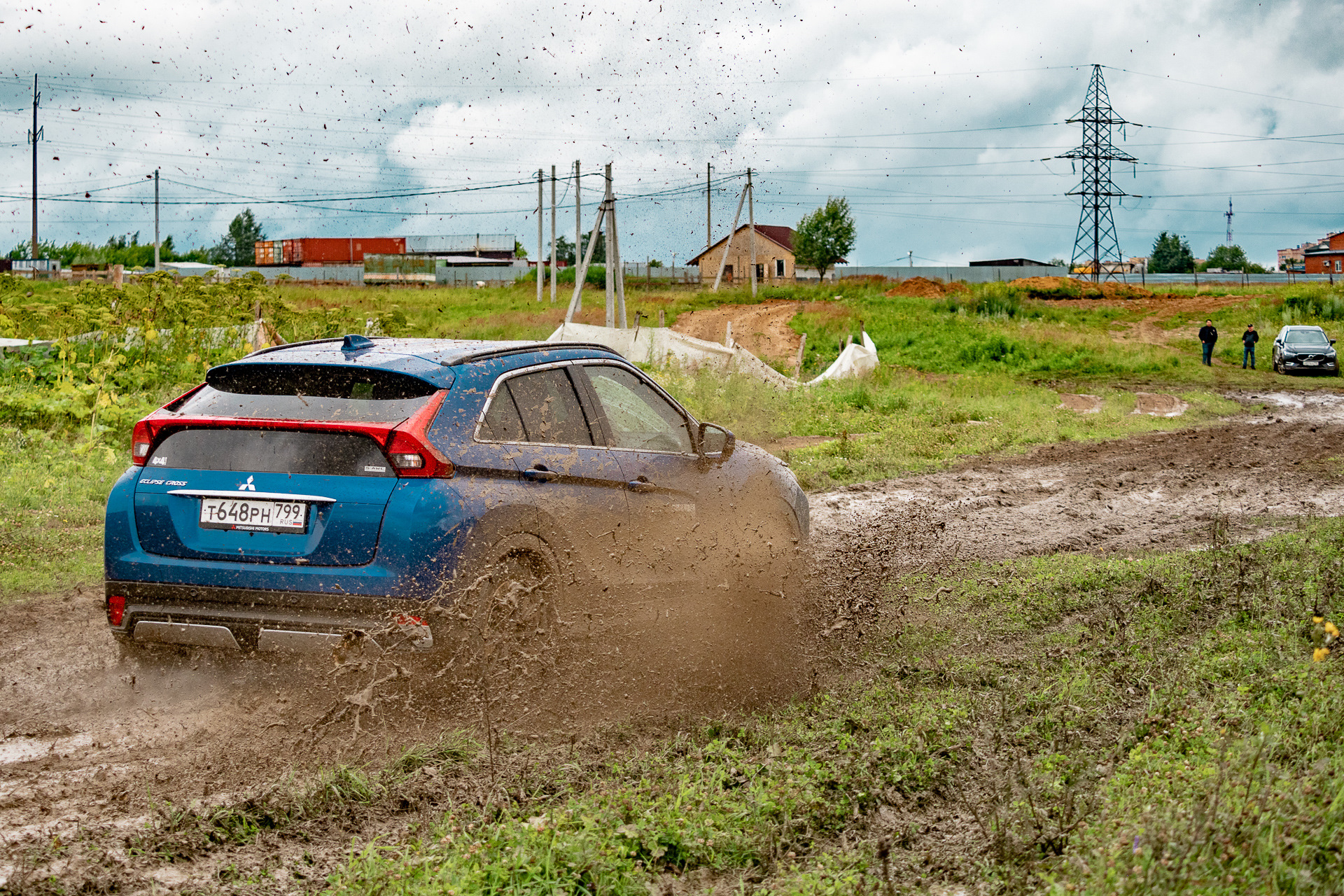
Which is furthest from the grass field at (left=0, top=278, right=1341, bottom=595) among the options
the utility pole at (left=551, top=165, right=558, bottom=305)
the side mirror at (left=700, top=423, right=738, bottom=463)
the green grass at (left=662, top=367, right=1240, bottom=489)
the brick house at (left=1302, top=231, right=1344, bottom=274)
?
the brick house at (left=1302, top=231, right=1344, bottom=274)

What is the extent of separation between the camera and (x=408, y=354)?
4895mm

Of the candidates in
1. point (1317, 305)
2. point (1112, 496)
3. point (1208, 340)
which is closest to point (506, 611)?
point (1112, 496)

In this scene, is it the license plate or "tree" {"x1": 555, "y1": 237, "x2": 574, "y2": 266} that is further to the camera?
"tree" {"x1": 555, "y1": 237, "x2": 574, "y2": 266}

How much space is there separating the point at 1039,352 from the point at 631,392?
2887cm

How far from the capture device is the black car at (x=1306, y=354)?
104ft

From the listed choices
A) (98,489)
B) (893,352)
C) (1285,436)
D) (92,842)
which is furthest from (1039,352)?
(92,842)

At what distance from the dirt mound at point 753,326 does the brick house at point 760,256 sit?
32876mm

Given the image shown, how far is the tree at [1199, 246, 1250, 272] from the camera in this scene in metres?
133

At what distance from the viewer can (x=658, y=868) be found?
3.23 meters

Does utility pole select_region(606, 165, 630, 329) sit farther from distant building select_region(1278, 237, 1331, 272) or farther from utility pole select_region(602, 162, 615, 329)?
distant building select_region(1278, 237, 1331, 272)

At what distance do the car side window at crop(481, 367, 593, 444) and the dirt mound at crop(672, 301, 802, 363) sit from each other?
80.9 ft

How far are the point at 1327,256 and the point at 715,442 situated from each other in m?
120

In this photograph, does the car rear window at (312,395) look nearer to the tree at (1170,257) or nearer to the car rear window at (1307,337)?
the car rear window at (1307,337)

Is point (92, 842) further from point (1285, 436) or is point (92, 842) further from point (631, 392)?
point (1285, 436)
